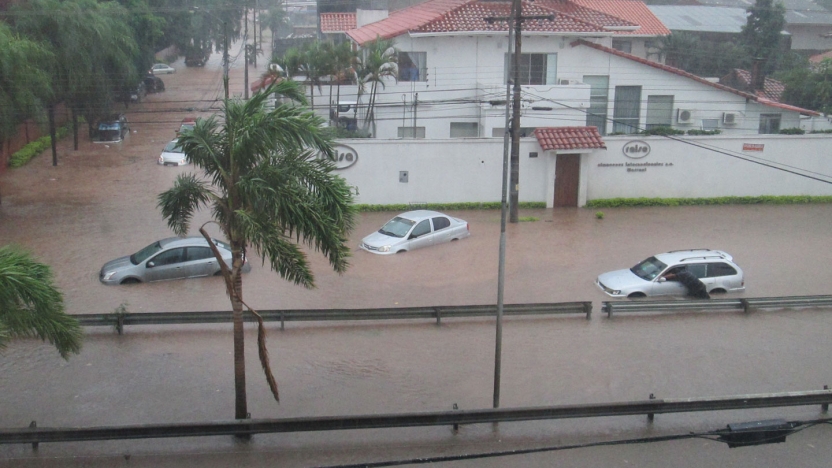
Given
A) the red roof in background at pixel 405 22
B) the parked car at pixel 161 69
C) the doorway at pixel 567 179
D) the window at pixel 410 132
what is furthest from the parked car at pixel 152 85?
the doorway at pixel 567 179

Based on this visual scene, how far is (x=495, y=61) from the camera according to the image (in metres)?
30.9

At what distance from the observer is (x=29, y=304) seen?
8703 mm

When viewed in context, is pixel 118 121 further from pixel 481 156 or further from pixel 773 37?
pixel 773 37

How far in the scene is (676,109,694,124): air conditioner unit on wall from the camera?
32000mm

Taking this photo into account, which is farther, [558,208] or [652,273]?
[558,208]

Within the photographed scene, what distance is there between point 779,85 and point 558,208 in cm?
2333

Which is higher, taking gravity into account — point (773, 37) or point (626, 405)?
point (773, 37)

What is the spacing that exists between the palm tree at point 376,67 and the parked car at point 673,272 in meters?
13.9

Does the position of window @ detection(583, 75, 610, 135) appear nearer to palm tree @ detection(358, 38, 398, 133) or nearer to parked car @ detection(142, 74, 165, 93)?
palm tree @ detection(358, 38, 398, 133)

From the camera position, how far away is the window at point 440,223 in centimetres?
2116

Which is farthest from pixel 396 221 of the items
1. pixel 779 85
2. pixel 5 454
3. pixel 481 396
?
pixel 779 85

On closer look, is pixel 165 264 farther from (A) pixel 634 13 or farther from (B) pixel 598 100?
(A) pixel 634 13

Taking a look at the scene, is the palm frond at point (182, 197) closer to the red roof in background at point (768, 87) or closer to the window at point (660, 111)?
the window at point (660, 111)

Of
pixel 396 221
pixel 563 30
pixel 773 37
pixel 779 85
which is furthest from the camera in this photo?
pixel 773 37
